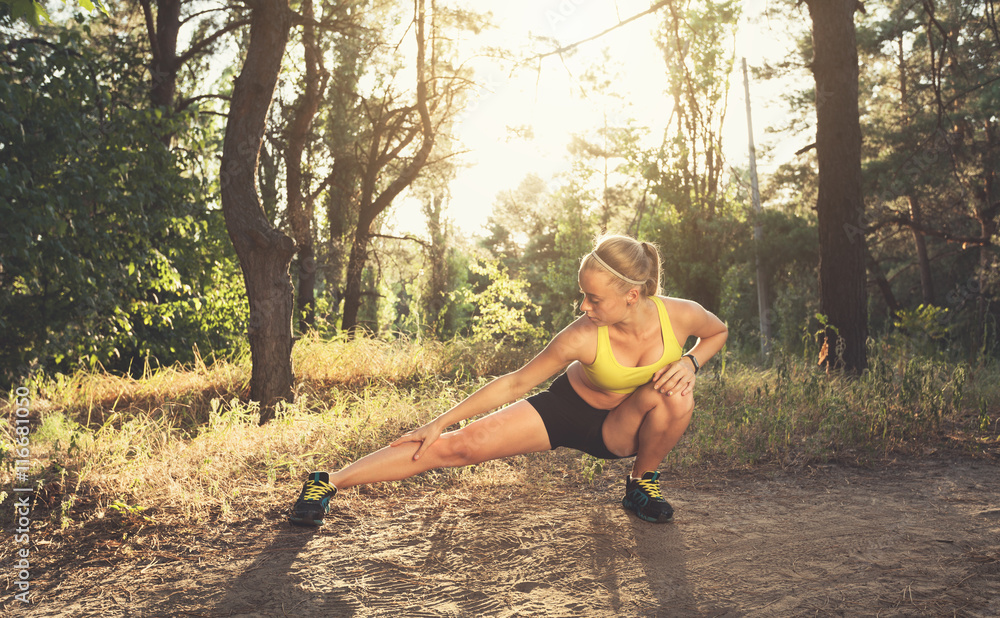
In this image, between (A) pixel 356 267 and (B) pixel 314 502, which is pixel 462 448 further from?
(A) pixel 356 267

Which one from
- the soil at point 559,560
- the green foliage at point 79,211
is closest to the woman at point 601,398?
the soil at point 559,560

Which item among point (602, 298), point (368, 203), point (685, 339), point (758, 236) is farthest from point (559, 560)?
point (758, 236)

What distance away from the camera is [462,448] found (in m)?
3.26

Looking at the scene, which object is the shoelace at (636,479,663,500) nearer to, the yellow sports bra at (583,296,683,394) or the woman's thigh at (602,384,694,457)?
the woman's thigh at (602,384,694,457)

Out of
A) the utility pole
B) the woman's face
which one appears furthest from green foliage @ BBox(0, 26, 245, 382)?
the utility pole

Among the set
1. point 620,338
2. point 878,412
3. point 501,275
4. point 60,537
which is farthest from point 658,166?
point 60,537

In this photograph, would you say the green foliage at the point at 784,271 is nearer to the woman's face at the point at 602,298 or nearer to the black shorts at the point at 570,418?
the black shorts at the point at 570,418

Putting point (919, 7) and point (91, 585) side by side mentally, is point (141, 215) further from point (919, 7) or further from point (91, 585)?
point (919, 7)

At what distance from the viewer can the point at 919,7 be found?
2014 cm

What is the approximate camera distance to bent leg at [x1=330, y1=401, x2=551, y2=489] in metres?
3.20

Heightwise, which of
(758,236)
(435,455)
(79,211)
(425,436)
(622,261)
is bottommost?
(435,455)

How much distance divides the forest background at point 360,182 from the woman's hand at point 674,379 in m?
3.52

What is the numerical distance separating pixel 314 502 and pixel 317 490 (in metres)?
0.07

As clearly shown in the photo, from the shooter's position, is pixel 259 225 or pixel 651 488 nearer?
pixel 651 488
